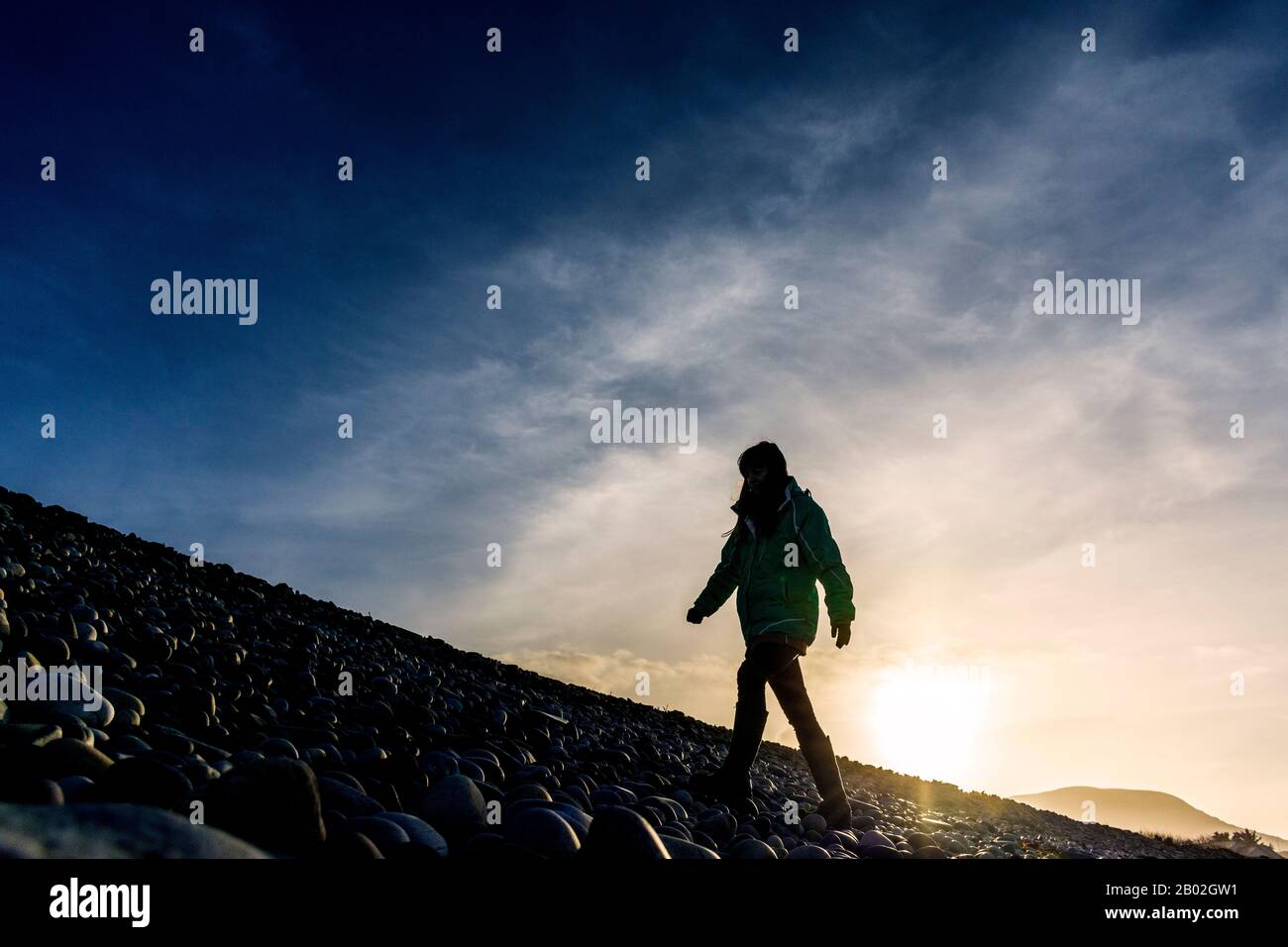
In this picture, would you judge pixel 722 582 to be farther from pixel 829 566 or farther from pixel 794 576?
pixel 829 566

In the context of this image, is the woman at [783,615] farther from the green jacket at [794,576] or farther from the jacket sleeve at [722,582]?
the jacket sleeve at [722,582]

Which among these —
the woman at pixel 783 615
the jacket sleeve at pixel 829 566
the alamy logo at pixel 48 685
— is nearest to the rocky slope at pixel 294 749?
the alamy logo at pixel 48 685

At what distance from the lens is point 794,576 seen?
5.88 metres

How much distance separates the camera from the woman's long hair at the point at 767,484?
19.8ft

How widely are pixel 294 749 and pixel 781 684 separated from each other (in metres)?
3.35

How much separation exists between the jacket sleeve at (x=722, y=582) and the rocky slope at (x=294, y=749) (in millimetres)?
1468

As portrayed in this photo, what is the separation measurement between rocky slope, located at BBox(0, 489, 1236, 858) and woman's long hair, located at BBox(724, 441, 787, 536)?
2.17m

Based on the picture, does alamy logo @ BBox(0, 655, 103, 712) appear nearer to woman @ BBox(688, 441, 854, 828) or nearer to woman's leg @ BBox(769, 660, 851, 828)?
woman @ BBox(688, 441, 854, 828)

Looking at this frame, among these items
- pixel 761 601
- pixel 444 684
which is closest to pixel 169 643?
pixel 444 684
